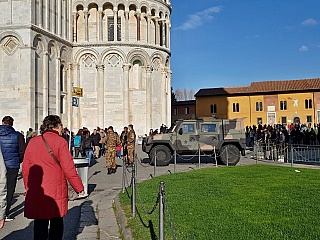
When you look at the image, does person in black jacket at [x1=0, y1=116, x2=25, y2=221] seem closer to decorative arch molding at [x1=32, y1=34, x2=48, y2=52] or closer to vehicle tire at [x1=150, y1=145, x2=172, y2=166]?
vehicle tire at [x1=150, y1=145, x2=172, y2=166]

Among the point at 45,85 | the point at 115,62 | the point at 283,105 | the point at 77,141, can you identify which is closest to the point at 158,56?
the point at 115,62

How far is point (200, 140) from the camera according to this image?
16.3 meters

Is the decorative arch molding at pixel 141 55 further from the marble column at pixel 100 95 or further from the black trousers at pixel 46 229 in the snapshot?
the black trousers at pixel 46 229

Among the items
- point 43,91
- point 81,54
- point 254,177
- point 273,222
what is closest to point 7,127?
point 273,222

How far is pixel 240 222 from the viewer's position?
584cm

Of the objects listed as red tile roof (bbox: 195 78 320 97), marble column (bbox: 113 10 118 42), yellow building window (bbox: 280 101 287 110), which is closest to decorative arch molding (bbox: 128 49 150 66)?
marble column (bbox: 113 10 118 42)

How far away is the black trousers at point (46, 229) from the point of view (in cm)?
423

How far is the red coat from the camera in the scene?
13.6ft

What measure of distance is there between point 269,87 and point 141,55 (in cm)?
3383

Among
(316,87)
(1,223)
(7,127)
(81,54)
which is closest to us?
(1,223)

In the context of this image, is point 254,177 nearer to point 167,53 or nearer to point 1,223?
point 1,223

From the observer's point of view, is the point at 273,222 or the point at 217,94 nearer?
the point at 273,222

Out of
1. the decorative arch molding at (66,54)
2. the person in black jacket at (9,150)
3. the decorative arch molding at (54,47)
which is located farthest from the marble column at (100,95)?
the person in black jacket at (9,150)

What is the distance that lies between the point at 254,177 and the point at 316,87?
5205 cm
